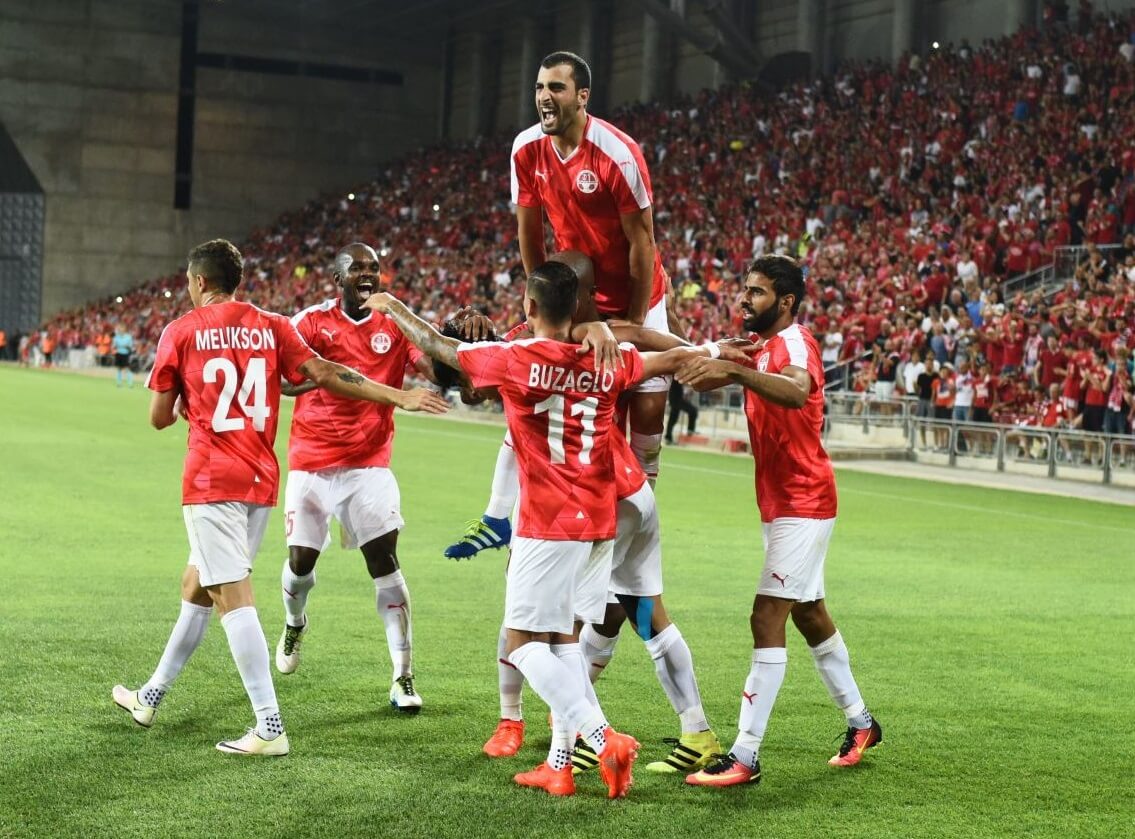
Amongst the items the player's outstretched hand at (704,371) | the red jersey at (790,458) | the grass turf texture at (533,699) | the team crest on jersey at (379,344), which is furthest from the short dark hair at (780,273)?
the team crest on jersey at (379,344)

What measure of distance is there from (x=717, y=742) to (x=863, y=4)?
41000 millimetres

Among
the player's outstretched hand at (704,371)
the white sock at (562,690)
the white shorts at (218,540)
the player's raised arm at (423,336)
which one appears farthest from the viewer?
the white shorts at (218,540)

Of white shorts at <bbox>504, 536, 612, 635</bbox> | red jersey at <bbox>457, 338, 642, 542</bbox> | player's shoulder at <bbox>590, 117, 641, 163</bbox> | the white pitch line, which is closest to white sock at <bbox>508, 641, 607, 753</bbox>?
white shorts at <bbox>504, 536, 612, 635</bbox>

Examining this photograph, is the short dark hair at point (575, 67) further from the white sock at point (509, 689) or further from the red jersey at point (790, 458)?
the white sock at point (509, 689)

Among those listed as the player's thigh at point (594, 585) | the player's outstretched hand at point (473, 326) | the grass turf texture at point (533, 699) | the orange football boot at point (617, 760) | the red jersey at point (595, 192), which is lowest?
the grass turf texture at point (533, 699)

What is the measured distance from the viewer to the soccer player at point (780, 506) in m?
6.34

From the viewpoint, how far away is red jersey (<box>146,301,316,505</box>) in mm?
6625

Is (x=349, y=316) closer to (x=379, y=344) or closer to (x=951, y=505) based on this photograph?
(x=379, y=344)

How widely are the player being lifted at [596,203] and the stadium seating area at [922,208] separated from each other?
16327 mm

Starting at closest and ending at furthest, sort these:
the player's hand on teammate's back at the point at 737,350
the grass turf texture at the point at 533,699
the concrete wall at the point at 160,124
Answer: the grass turf texture at the point at 533,699 < the player's hand on teammate's back at the point at 737,350 < the concrete wall at the point at 160,124

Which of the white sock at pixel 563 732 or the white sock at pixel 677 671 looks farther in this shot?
the white sock at pixel 677 671

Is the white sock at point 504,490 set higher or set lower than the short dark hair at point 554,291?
lower

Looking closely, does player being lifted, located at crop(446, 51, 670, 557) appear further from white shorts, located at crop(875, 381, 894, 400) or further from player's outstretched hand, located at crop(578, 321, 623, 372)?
white shorts, located at crop(875, 381, 894, 400)

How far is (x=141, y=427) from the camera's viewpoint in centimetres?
2728
